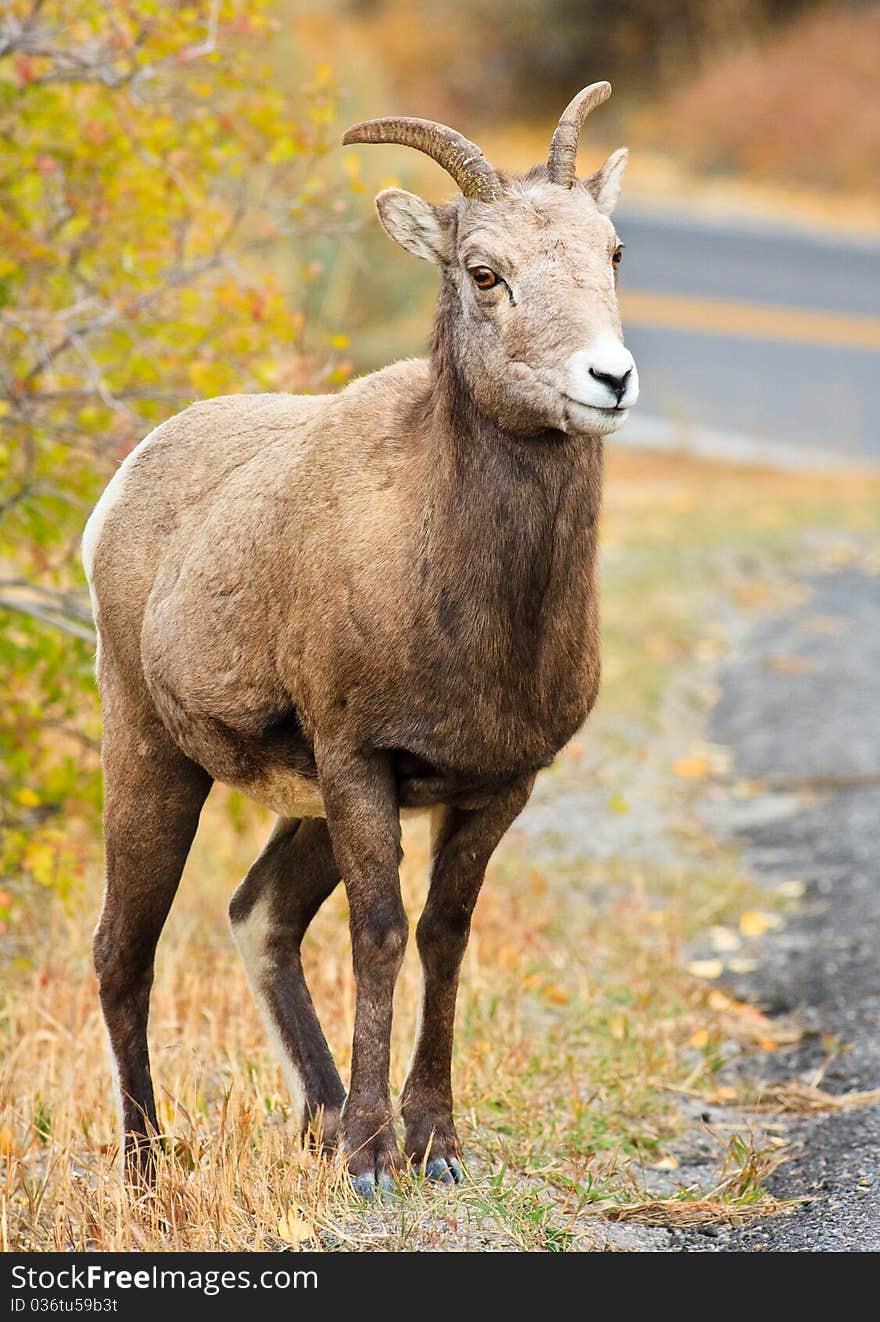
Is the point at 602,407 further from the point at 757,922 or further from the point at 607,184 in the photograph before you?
the point at 757,922

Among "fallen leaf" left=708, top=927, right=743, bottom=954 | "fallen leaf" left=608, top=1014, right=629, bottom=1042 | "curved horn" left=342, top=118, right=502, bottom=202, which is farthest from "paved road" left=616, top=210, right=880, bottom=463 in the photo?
"curved horn" left=342, top=118, right=502, bottom=202

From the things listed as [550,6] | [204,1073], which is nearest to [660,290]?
[550,6]

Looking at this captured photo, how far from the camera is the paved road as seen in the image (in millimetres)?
17562

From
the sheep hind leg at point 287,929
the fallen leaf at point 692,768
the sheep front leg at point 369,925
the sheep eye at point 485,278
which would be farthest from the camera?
the fallen leaf at point 692,768

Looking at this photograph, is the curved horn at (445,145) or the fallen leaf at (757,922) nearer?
the curved horn at (445,145)

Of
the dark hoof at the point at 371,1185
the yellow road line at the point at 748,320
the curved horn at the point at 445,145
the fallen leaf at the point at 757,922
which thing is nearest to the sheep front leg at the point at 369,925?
the dark hoof at the point at 371,1185

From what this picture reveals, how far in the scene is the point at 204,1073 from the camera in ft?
16.8

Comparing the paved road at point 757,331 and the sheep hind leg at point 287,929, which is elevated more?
the paved road at point 757,331

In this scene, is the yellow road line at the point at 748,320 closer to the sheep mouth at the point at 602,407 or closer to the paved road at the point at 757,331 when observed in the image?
the paved road at the point at 757,331

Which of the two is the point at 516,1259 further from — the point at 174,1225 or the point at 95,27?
the point at 95,27

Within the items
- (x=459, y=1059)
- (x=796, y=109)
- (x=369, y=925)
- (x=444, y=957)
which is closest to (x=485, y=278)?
(x=369, y=925)

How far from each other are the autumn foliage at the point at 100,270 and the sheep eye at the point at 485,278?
6.87 ft

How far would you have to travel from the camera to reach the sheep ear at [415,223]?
156 inches

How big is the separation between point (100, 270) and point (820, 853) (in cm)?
368
